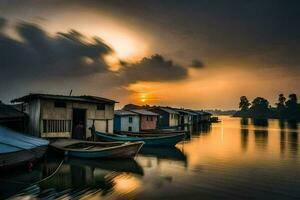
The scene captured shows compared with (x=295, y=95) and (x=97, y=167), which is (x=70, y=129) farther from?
(x=295, y=95)

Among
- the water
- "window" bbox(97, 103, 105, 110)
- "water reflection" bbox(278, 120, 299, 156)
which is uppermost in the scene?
"window" bbox(97, 103, 105, 110)

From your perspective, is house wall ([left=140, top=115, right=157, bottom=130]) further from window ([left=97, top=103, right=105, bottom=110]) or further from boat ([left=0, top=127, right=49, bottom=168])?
boat ([left=0, top=127, right=49, bottom=168])

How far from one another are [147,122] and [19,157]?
33620 mm

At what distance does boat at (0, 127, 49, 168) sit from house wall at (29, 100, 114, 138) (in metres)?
6.00

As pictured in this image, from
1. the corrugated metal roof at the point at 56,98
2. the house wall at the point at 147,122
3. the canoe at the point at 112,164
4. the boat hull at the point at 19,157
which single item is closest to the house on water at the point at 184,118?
the house wall at the point at 147,122

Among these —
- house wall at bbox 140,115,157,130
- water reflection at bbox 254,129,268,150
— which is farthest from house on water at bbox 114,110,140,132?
water reflection at bbox 254,129,268,150

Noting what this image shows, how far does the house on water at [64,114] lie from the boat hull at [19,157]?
6964mm

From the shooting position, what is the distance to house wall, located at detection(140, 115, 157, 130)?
4662 centimetres

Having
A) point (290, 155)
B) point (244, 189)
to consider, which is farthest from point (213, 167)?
point (290, 155)

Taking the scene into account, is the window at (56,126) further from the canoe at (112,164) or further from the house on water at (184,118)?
the house on water at (184,118)

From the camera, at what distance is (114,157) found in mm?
21266

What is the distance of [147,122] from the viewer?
→ 48.6m

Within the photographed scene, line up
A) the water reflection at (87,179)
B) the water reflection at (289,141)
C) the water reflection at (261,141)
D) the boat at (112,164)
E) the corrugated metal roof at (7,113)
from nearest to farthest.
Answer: the water reflection at (87,179) < the boat at (112,164) < the corrugated metal roof at (7,113) < the water reflection at (289,141) < the water reflection at (261,141)

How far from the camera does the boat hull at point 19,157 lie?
585 inches
